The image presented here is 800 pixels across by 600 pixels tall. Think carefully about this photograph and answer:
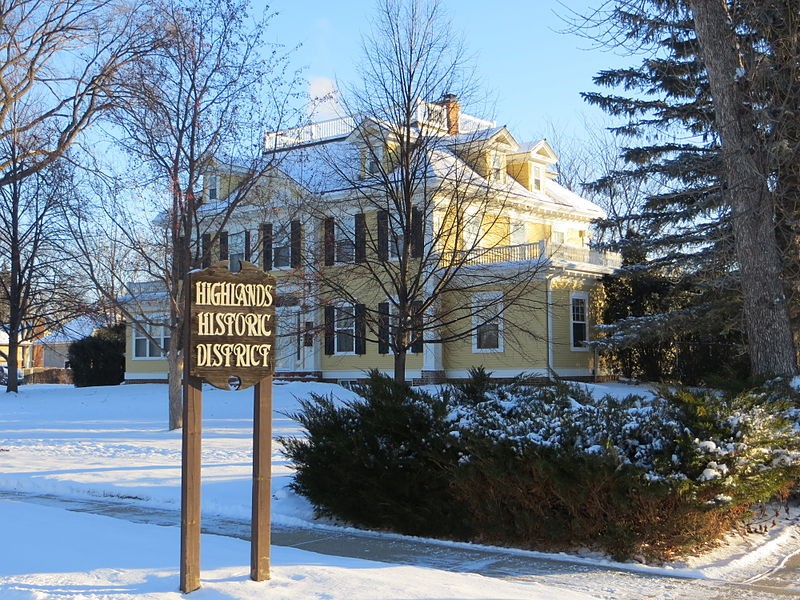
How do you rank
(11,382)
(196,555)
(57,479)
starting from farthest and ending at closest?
(11,382) < (57,479) < (196,555)

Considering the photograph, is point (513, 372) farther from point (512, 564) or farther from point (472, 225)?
point (512, 564)

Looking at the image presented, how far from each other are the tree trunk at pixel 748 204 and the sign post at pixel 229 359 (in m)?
9.87

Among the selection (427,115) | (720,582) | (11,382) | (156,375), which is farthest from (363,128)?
(11,382)

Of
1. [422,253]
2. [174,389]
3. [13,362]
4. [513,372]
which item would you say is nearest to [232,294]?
[422,253]

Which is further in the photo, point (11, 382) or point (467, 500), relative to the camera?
point (11, 382)

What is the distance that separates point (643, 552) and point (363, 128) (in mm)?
12577

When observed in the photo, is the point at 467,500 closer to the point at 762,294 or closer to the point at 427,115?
the point at 762,294

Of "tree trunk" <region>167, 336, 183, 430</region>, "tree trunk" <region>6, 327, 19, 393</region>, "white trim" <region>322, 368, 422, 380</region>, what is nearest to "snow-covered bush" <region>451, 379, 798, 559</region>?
"tree trunk" <region>167, 336, 183, 430</region>

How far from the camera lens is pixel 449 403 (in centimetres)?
986

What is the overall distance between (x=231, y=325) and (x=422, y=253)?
38.7ft

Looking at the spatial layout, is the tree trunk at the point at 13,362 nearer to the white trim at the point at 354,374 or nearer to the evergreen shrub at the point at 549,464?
the white trim at the point at 354,374

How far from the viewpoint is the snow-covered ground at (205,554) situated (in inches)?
255

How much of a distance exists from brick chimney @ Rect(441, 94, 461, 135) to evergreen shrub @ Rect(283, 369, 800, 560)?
936 cm

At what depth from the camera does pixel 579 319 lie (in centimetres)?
3139
